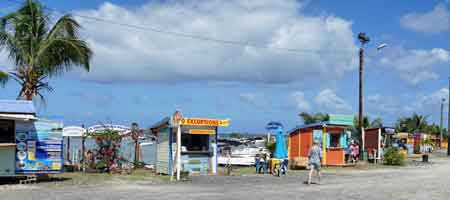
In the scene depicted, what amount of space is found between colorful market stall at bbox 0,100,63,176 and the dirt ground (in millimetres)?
834

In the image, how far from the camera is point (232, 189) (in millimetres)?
17641

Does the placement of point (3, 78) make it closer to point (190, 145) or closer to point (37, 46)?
point (37, 46)

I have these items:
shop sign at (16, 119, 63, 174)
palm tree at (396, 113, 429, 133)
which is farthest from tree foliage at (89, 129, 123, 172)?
palm tree at (396, 113, 429, 133)

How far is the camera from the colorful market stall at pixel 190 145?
910 inches

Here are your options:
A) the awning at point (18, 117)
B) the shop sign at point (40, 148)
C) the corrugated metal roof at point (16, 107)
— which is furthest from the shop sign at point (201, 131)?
the awning at point (18, 117)

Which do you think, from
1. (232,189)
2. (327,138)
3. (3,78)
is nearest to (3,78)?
(3,78)

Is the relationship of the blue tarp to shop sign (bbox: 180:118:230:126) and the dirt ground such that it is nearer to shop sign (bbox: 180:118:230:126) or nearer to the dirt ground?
shop sign (bbox: 180:118:230:126)

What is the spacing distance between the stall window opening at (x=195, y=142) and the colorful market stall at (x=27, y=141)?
607cm

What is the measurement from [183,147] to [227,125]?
6.58ft

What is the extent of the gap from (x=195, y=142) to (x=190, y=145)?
0.26m

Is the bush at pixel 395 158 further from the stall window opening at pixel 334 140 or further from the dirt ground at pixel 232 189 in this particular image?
the dirt ground at pixel 232 189

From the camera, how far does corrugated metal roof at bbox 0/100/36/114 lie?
18094 millimetres

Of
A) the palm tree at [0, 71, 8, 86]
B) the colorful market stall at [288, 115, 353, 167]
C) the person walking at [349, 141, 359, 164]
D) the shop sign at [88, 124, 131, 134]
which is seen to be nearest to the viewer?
the palm tree at [0, 71, 8, 86]

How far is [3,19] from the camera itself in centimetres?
2230
